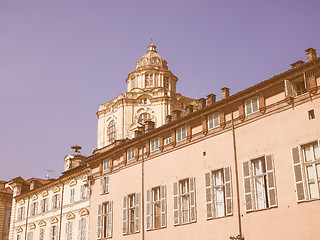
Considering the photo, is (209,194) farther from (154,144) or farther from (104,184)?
(104,184)

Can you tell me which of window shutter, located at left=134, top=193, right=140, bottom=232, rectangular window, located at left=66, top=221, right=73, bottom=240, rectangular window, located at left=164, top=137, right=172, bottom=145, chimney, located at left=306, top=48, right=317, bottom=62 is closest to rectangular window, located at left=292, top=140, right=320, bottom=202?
chimney, located at left=306, top=48, right=317, bottom=62

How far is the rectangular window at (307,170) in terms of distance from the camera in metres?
19.7

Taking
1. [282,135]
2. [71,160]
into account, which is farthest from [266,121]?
[71,160]

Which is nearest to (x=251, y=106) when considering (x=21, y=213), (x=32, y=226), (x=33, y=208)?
(x=32, y=226)

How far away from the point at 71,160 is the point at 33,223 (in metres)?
7.45

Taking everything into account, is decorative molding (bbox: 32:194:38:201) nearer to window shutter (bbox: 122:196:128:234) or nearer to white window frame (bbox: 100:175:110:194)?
white window frame (bbox: 100:175:110:194)

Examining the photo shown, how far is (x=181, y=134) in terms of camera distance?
91.3ft

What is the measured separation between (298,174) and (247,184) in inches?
119

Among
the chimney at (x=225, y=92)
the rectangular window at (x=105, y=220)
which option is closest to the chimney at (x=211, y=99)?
the chimney at (x=225, y=92)

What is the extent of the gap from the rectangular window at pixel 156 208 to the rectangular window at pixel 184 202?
1068 millimetres

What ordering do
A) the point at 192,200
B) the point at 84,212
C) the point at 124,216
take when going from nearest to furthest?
1. the point at 192,200
2. the point at 124,216
3. the point at 84,212

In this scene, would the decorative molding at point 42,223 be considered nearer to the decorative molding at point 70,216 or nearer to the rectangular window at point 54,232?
the rectangular window at point 54,232

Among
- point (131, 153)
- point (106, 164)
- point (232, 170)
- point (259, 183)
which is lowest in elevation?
point (259, 183)

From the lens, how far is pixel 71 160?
4759 centimetres
